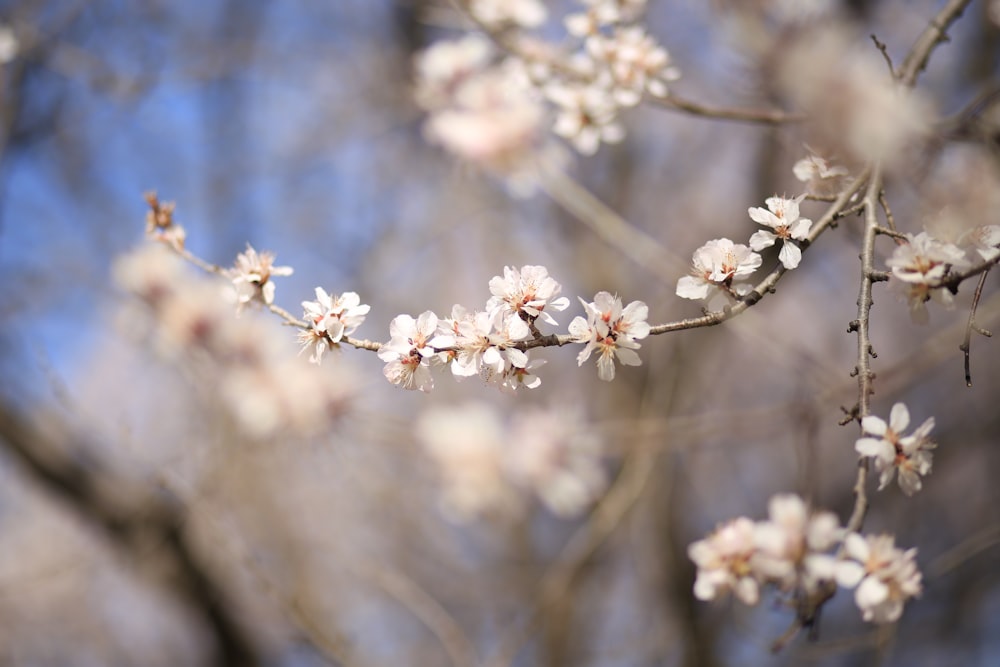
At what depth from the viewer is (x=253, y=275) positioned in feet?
2.96

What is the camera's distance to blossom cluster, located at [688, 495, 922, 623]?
0.73 meters

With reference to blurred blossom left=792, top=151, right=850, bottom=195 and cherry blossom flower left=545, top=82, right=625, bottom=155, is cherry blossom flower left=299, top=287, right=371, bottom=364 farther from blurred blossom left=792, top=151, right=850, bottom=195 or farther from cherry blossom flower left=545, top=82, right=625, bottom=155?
cherry blossom flower left=545, top=82, right=625, bottom=155

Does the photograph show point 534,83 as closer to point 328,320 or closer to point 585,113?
point 585,113

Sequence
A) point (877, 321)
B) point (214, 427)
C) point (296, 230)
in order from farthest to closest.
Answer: point (877, 321), point (296, 230), point (214, 427)

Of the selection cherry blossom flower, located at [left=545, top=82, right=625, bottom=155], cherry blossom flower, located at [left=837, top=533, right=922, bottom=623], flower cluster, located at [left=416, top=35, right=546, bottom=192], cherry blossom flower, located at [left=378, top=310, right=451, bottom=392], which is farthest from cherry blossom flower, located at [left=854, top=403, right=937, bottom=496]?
flower cluster, located at [left=416, top=35, right=546, bottom=192]

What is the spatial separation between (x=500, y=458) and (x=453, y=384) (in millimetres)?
2324

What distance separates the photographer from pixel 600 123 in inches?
54.5

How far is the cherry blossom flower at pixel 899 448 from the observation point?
29.5 inches

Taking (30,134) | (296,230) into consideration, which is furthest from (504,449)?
(296,230)

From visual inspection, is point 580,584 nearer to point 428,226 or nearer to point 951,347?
point 428,226

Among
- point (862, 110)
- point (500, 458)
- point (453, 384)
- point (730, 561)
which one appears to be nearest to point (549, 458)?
point (500, 458)

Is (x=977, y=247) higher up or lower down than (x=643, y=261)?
lower down

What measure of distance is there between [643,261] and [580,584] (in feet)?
6.57

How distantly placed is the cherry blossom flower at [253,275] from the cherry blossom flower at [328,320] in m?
0.08
